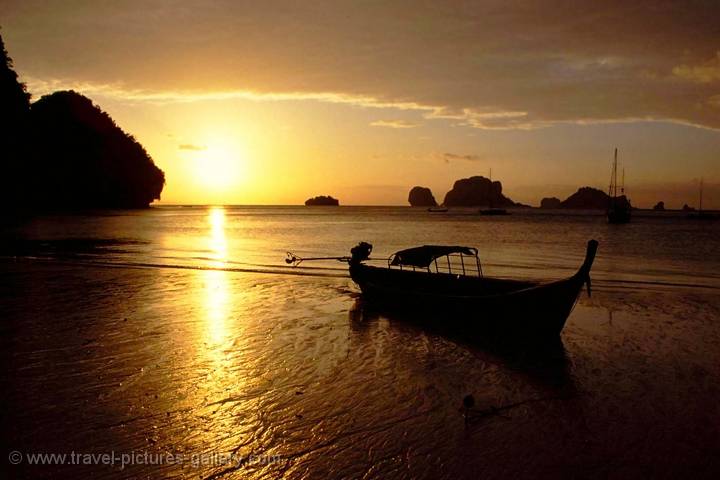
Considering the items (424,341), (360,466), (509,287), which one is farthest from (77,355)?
(509,287)

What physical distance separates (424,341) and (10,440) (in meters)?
8.71

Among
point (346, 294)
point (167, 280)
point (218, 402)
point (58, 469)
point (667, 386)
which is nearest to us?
point (58, 469)

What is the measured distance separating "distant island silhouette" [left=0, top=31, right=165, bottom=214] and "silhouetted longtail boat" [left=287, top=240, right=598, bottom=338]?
65.3m

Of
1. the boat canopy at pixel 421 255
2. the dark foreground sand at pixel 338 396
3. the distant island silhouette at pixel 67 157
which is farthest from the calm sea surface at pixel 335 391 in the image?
the distant island silhouette at pixel 67 157

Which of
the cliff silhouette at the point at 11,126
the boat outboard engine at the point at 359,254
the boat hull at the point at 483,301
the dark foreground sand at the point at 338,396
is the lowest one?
the dark foreground sand at the point at 338,396

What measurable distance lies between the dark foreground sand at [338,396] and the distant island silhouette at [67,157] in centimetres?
6566

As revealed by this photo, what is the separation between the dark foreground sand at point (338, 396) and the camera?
6055 mm

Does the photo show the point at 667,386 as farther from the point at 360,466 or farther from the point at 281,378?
the point at 281,378

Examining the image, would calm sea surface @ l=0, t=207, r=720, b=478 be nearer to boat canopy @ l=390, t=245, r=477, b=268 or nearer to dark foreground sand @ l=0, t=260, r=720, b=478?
dark foreground sand @ l=0, t=260, r=720, b=478

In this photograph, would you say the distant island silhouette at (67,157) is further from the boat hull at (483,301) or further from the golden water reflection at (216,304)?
the boat hull at (483,301)

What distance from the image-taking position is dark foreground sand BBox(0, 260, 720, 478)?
605 cm

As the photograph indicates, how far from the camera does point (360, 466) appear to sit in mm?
5934

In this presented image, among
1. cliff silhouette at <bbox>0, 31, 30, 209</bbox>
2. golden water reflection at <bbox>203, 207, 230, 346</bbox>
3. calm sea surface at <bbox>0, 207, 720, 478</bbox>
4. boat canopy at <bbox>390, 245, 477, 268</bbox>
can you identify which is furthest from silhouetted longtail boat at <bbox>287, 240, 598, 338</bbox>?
cliff silhouette at <bbox>0, 31, 30, 209</bbox>

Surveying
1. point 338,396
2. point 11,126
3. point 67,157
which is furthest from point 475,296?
point 67,157
